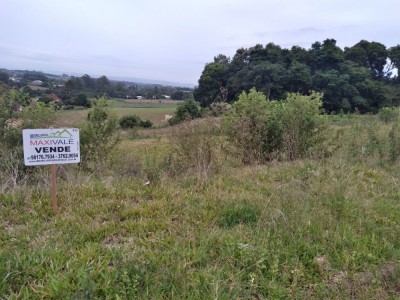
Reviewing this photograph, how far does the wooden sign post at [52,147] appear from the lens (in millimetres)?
3064

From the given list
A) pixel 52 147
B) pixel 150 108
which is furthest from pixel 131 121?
pixel 52 147

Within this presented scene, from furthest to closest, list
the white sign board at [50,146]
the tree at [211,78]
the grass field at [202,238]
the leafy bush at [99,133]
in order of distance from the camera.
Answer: the tree at [211,78] < the leafy bush at [99,133] < the white sign board at [50,146] < the grass field at [202,238]

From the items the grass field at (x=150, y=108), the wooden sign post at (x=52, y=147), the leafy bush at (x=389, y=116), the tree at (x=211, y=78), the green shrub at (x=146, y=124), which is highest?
the tree at (x=211, y=78)

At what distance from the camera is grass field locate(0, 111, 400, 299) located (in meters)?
2.18

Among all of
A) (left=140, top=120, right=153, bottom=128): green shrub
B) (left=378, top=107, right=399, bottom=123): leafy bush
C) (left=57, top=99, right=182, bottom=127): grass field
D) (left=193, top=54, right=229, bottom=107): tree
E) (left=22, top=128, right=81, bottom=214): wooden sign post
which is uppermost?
(left=193, top=54, right=229, bottom=107): tree

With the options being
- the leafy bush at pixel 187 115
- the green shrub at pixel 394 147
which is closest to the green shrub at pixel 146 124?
the leafy bush at pixel 187 115

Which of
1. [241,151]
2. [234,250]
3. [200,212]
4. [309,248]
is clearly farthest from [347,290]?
[241,151]

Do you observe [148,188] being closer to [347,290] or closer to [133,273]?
[133,273]

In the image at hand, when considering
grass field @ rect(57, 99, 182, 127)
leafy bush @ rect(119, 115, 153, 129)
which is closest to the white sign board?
grass field @ rect(57, 99, 182, 127)

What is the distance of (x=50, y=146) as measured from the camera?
3.18m

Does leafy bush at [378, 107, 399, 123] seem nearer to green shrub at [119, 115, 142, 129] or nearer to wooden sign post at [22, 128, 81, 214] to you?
wooden sign post at [22, 128, 81, 214]

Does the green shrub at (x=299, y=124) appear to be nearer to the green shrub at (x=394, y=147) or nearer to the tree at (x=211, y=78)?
the green shrub at (x=394, y=147)

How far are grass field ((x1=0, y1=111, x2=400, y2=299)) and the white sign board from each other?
1.69 feet

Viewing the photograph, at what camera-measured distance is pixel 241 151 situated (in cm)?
630
